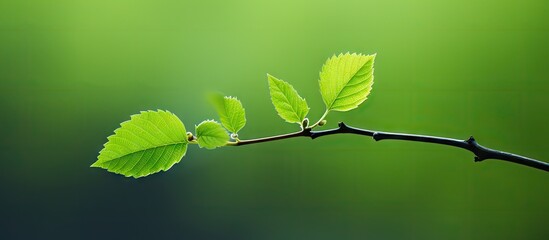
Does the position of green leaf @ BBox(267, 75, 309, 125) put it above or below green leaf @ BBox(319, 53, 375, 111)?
below

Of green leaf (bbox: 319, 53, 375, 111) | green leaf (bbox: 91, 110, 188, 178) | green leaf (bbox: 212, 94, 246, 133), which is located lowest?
green leaf (bbox: 91, 110, 188, 178)

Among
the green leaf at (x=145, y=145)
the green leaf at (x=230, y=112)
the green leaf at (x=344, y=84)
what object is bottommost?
the green leaf at (x=145, y=145)

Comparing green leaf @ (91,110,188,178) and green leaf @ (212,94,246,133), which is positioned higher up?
green leaf @ (212,94,246,133)

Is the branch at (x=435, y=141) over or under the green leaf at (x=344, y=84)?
under

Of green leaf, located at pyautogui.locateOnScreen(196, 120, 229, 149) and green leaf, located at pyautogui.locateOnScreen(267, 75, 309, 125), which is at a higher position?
green leaf, located at pyautogui.locateOnScreen(267, 75, 309, 125)
